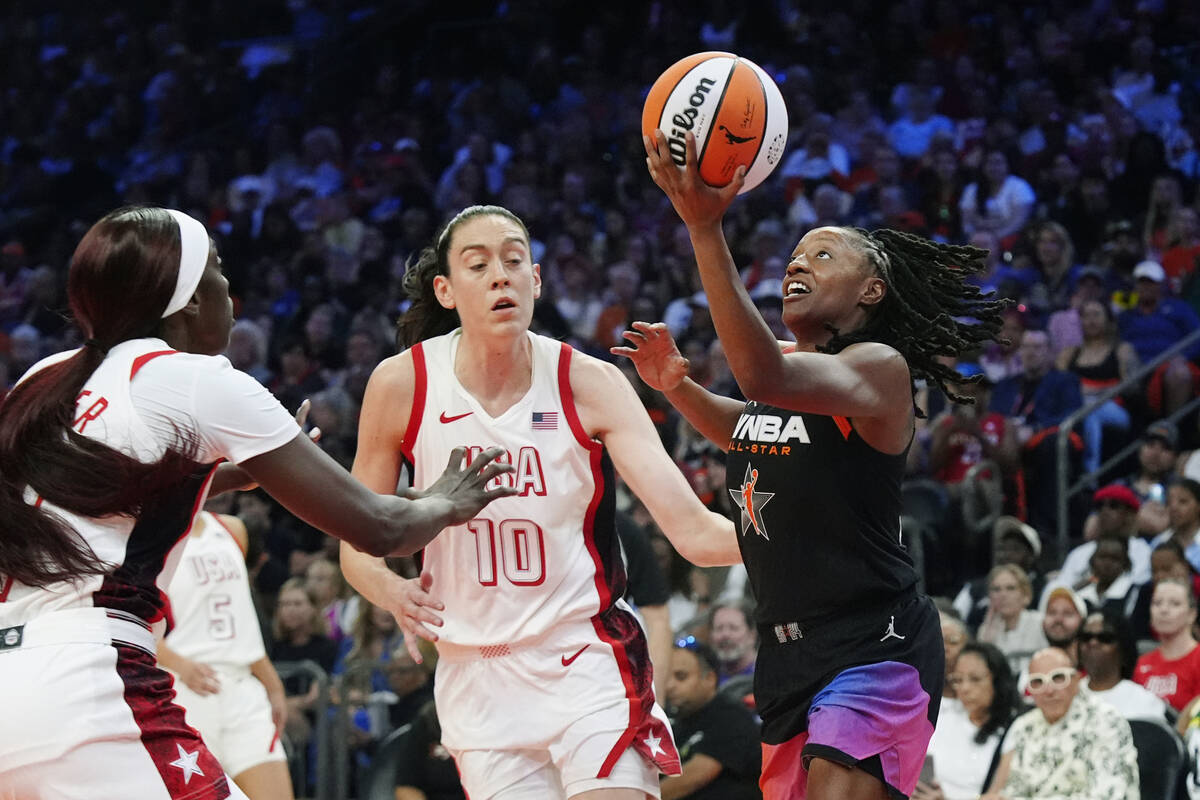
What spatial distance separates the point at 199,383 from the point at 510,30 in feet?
49.3

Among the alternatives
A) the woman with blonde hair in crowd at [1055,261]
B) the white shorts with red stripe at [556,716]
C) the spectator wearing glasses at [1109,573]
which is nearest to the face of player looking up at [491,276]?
the white shorts with red stripe at [556,716]

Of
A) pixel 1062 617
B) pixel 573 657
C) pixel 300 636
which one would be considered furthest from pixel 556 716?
pixel 300 636

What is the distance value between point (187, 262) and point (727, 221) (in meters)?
10.3

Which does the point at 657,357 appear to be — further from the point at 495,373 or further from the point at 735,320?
the point at 735,320

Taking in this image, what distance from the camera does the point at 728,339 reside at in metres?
3.56

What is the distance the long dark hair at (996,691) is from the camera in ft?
23.8

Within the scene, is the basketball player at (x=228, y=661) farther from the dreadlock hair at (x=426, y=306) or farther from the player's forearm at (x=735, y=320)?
the player's forearm at (x=735, y=320)

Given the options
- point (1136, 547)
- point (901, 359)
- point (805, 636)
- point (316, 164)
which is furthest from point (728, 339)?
point (316, 164)

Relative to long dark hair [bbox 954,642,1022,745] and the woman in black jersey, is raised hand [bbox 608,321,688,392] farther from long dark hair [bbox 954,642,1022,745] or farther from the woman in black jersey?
the woman in black jersey

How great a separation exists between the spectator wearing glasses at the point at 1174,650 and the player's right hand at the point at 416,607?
173 inches

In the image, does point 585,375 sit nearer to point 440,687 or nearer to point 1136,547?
point 440,687

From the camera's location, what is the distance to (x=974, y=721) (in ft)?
24.0

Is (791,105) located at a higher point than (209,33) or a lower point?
lower

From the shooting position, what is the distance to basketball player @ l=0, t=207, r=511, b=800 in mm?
3088
